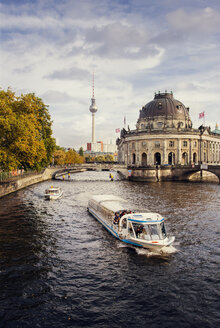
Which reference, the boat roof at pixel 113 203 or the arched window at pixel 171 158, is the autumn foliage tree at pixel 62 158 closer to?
the arched window at pixel 171 158

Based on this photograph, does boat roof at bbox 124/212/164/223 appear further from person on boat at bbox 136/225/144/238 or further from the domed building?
the domed building

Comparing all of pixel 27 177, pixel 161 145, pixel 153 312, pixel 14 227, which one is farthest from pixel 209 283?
pixel 161 145

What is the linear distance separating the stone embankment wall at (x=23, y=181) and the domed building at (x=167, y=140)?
3713 cm

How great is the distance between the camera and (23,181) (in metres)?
68.2

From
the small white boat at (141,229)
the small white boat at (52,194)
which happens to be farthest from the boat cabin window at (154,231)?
the small white boat at (52,194)

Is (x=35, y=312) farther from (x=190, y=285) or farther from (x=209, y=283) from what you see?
(x=209, y=283)

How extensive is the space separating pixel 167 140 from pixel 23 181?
66.0 meters

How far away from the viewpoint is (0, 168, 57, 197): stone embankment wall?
5318 cm

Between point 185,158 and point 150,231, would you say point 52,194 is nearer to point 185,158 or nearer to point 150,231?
point 150,231

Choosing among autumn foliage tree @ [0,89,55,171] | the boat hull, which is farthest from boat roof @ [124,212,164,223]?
autumn foliage tree @ [0,89,55,171]

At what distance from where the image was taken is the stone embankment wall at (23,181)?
53184 mm

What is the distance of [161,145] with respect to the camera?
4486 inches

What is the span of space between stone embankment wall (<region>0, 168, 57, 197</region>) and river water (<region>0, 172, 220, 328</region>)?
21.9 m

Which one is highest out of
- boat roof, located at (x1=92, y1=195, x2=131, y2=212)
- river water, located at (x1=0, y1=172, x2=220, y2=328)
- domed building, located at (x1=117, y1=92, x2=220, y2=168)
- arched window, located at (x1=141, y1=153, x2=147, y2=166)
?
domed building, located at (x1=117, y1=92, x2=220, y2=168)
